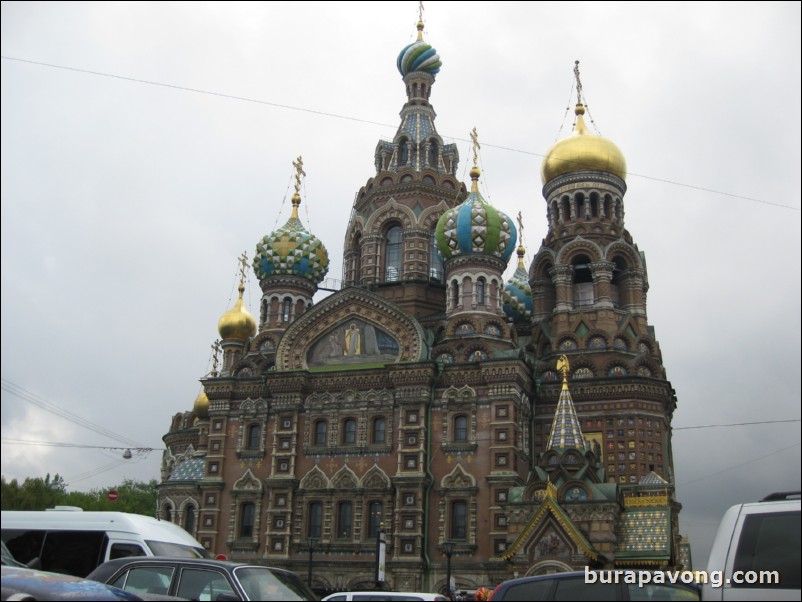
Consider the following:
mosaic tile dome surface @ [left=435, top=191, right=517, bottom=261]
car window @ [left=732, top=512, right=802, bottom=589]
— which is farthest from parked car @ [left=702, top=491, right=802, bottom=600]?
mosaic tile dome surface @ [left=435, top=191, right=517, bottom=261]

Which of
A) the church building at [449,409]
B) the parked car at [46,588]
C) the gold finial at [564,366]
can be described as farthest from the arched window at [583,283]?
the parked car at [46,588]

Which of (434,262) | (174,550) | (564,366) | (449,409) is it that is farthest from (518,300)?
(174,550)

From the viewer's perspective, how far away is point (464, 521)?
92.8ft

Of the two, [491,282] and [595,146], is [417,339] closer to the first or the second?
[491,282]

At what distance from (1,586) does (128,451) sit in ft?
118

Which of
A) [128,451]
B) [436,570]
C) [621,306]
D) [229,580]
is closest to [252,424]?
[436,570]

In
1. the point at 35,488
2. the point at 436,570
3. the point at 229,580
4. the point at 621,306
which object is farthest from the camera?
the point at 621,306

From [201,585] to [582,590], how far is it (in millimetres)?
4273

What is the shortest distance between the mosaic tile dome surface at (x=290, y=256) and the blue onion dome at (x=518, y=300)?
803cm

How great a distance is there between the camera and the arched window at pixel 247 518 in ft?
101

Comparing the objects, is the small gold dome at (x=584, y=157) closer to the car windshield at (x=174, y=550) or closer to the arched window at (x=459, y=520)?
the arched window at (x=459, y=520)

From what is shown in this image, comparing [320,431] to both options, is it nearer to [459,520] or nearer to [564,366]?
[459,520]

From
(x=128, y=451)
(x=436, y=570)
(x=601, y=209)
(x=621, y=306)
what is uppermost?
(x=601, y=209)

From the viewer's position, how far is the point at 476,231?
32.0 meters
